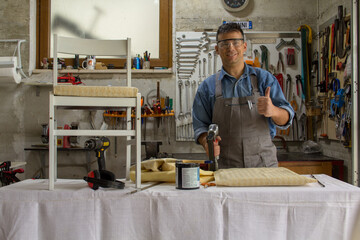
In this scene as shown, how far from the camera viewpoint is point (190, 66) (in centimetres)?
408

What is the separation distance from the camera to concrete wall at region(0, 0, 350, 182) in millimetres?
4094

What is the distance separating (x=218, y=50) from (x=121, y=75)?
222 centimetres

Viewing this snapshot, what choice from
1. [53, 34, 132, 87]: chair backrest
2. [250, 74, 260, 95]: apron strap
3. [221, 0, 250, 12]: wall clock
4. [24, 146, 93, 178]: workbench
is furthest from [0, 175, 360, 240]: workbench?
[221, 0, 250, 12]: wall clock

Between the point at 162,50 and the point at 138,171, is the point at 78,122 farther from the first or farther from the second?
the point at 138,171

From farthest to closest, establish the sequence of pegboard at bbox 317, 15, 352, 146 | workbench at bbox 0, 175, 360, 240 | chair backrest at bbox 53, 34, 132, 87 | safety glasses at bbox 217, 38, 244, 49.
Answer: pegboard at bbox 317, 15, 352, 146 → safety glasses at bbox 217, 38, 244, 49 → chair backrest at bbox 53, 34, 132, 87 → workbench at bbox 0, 175, 360, 240

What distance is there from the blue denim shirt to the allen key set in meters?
1.73

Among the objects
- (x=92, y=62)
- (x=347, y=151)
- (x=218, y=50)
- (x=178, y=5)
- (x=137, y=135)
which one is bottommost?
(x=347, y=151)

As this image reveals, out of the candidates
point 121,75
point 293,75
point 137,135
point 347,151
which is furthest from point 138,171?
point 293,75

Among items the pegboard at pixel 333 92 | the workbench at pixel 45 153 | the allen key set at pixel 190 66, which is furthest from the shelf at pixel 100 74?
the pegboard at pixel 333 92

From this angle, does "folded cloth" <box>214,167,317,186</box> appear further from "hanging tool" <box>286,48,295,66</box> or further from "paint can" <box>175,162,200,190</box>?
"hanging tool" <box>286,48,295,66</box>

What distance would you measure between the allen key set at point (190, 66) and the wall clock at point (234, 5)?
360mm

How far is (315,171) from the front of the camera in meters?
3.40

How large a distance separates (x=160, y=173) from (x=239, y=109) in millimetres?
842

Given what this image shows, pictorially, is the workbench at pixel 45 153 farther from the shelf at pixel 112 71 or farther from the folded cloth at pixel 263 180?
the folded cloth at pixel 263 180
